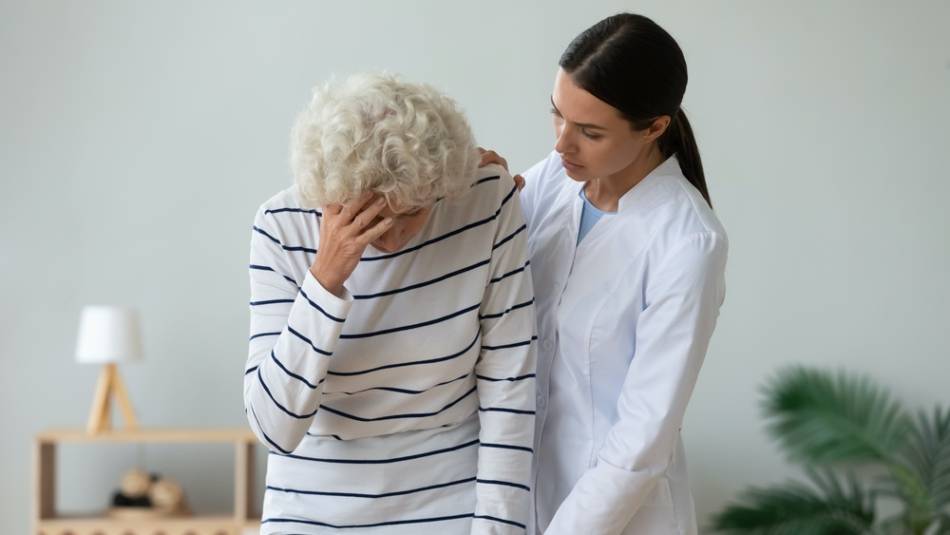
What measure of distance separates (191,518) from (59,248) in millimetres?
1198

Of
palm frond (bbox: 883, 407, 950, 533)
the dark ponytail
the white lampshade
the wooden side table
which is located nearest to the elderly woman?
the dark ponytail

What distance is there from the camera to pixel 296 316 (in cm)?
155

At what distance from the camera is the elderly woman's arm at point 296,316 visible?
1.52m

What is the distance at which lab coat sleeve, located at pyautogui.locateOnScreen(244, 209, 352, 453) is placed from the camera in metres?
1.53

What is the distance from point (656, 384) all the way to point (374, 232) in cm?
49

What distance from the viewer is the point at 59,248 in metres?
4.44

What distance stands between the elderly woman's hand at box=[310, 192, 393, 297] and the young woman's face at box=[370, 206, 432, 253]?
4cm

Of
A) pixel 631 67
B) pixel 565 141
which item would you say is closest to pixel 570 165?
pixel 565 141

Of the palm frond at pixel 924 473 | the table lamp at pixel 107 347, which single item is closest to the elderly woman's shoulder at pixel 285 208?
the table lamp at pixel 107 347

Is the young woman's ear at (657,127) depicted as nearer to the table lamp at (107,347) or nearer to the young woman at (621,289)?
the young woman at (621,289)

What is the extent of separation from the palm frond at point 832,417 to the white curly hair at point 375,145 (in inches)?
121

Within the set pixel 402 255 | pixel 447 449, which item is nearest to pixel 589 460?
pixel 447 449

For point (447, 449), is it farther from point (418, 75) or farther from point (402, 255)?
point (418, 75)

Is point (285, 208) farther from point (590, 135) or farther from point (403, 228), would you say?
point (590, 135)
